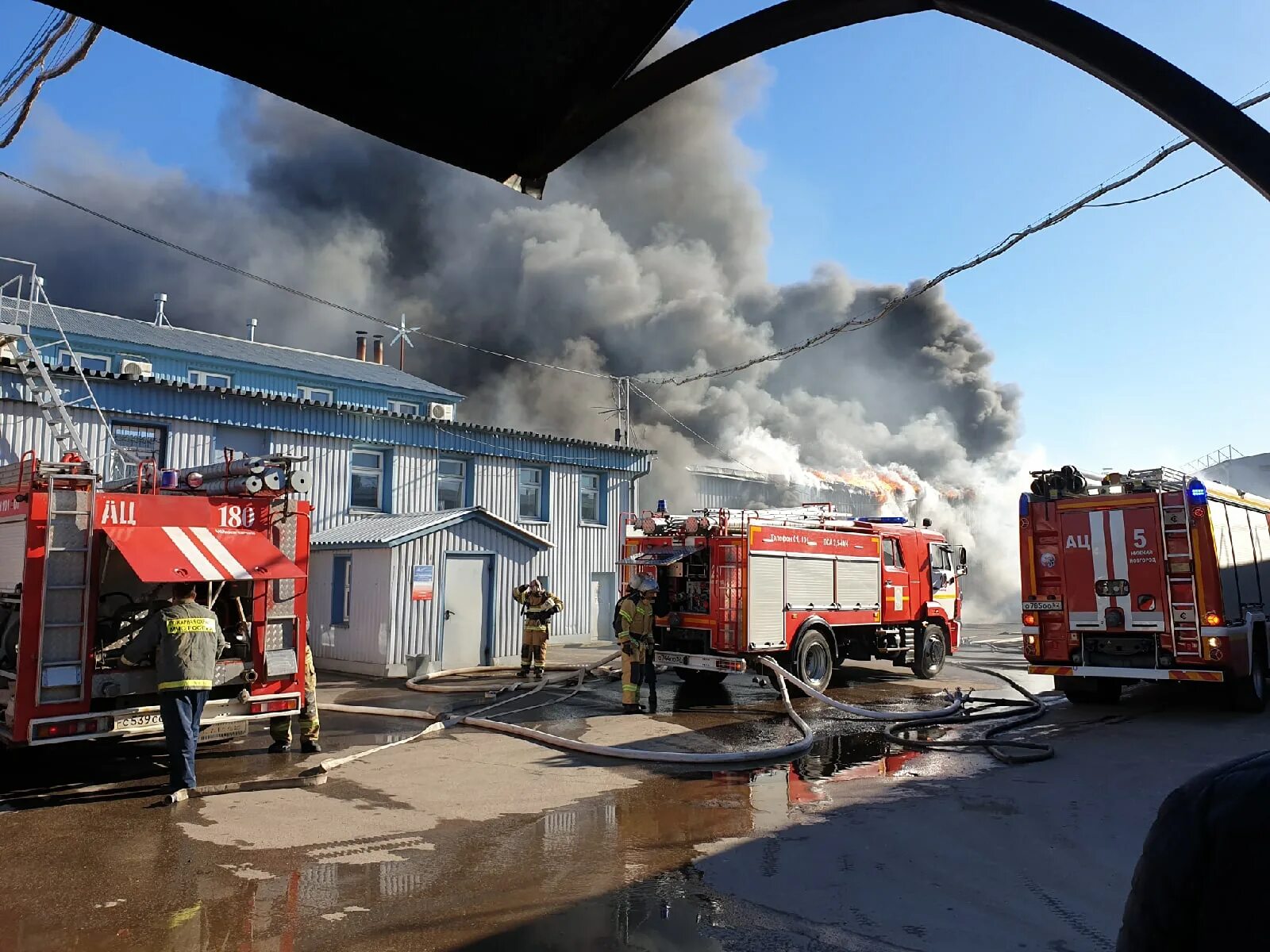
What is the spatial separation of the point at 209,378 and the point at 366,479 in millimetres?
12668

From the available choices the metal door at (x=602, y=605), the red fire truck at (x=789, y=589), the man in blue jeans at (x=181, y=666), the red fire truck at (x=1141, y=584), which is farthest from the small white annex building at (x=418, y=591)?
the red fire truck at (x=1141, y=584)

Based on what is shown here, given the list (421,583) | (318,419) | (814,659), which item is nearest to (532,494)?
(318,419)

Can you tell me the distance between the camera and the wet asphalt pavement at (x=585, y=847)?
14.4ft

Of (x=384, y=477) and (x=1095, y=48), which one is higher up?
(x=384, y=477)

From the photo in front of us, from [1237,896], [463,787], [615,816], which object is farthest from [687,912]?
[1237,896]

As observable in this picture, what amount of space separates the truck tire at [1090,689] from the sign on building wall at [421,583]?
9.76 meters

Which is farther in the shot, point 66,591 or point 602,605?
point 602,605

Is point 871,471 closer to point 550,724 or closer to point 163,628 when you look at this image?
point 550,724

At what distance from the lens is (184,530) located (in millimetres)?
7688

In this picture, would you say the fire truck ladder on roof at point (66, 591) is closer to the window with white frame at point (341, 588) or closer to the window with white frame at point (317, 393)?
the window with white frame at point (341, 588)

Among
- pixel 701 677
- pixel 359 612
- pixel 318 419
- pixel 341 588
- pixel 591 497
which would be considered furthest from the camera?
pixel 591 497

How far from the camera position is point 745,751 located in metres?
8.41

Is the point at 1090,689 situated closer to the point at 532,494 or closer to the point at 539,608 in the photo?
the point at 539,608

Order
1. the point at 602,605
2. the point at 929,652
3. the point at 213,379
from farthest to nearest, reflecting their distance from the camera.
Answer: the point at 213,379 < the point at 602,605 < the point at 929,652
